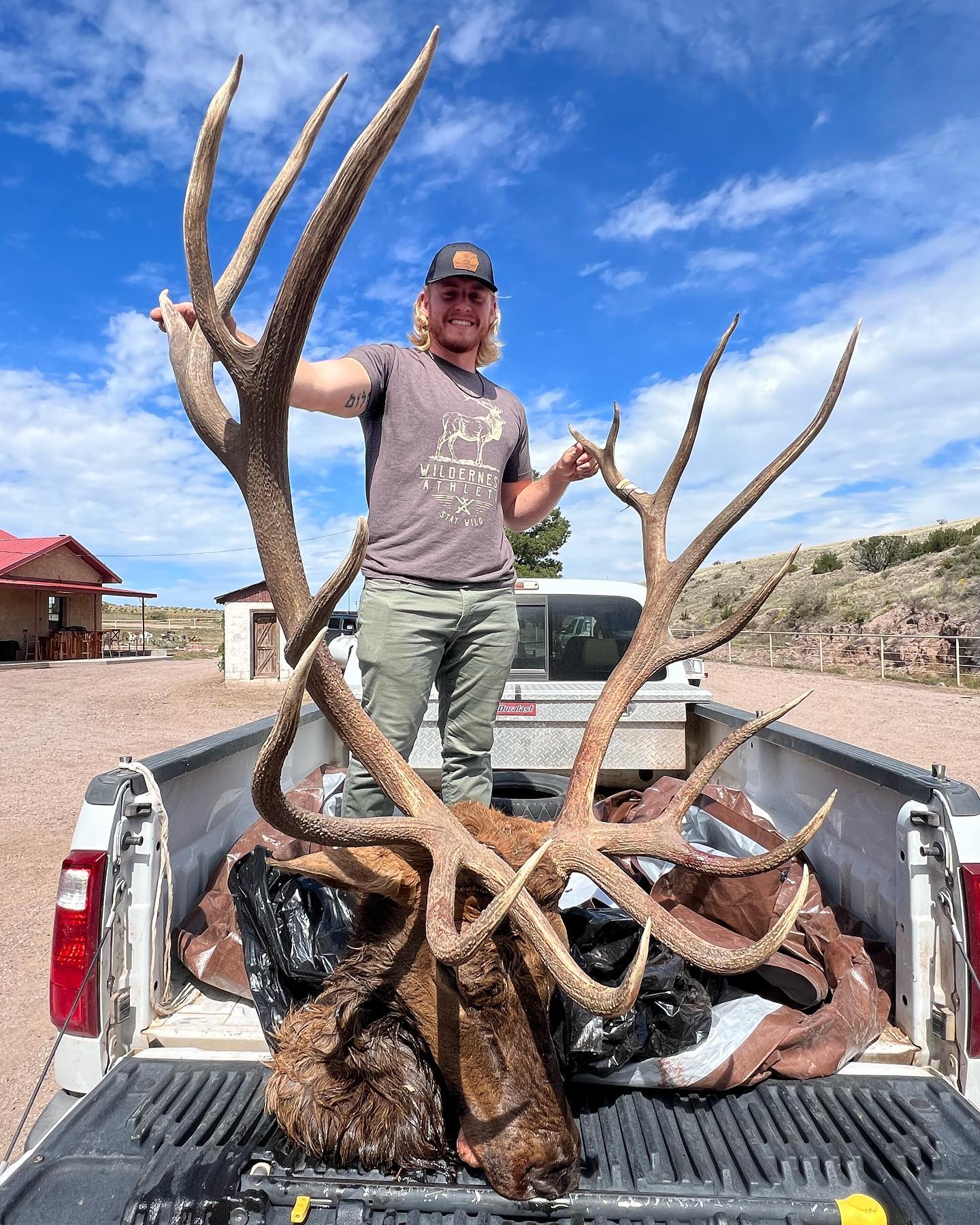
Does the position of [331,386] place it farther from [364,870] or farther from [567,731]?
[567,731]

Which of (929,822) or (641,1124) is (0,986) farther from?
(929,822)

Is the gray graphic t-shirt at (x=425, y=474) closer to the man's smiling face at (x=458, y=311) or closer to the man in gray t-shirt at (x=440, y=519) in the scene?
the man in gray t-shirt at (x=440, y=519)

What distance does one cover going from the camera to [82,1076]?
74.9 inches

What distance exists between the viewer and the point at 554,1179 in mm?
1625

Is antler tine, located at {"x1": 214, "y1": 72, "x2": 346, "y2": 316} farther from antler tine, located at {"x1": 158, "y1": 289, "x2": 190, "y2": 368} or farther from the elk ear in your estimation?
the elk ear

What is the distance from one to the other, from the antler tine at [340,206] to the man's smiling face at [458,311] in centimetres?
126

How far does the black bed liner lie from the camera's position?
5.16ft

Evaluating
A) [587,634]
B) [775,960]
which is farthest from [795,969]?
[587,634]

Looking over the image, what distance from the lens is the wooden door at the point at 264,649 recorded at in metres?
25.1

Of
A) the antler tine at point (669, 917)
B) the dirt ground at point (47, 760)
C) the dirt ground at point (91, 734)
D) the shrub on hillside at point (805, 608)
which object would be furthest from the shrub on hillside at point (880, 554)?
the antler tine at point (669, 917)

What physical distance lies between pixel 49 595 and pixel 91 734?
2264 cm

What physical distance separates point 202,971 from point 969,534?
144 ft

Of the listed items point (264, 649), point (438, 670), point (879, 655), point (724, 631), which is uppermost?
point (264, 649)

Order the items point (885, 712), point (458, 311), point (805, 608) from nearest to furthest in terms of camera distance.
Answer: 1. point (458, 311)
2. point (885, 712)
3. point (805, 608)
